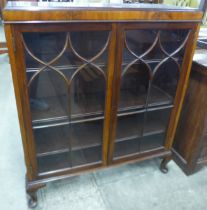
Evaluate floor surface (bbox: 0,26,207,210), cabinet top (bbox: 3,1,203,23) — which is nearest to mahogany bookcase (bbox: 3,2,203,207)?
cabinet top (bbox: 3,1,203,23)

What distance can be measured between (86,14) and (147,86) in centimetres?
52

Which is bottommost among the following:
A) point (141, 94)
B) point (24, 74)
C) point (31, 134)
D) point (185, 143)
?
point (185, 143)

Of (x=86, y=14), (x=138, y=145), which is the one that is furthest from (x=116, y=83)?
(x=138, y=145)

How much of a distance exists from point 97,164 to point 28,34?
2.59 feet

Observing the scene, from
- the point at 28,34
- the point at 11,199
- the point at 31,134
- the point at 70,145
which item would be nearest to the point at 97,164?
the point at 70,145

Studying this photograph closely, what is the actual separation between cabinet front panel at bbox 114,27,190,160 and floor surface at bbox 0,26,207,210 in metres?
0.23

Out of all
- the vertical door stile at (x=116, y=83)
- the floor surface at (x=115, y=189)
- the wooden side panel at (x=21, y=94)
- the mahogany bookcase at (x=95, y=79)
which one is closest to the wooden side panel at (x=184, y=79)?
the mahogany bookcase at (x=95, y=79)

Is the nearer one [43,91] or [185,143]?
[43,91]

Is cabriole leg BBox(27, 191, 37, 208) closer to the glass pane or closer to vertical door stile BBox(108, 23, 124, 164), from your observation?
the glass pane

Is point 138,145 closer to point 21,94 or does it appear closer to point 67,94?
point 67,94

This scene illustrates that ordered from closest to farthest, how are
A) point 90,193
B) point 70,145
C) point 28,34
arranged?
1. point 28,34
2. point 70,145
3. point 90,193

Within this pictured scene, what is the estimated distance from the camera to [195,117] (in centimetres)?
138

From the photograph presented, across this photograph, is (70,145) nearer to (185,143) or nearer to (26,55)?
(26,55)

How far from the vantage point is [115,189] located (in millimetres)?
1373
